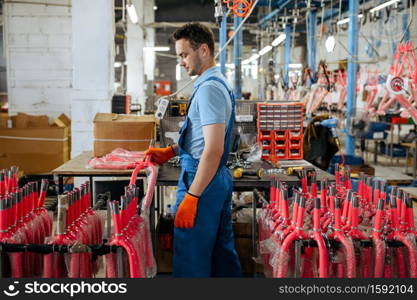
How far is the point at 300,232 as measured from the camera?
8.18 feet

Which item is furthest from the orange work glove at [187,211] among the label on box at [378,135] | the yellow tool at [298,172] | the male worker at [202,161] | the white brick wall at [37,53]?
the label on box at [378,135]

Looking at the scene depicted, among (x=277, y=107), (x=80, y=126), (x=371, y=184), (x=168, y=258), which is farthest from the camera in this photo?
(x=80, y=126)

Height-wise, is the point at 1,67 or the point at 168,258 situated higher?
the point at 1,67

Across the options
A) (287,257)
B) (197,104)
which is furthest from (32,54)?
(287,257)

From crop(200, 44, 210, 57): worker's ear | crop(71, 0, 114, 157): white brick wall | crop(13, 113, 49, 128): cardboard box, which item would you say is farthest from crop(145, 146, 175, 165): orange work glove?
crop(13, 113, 49, 128): cardboard box

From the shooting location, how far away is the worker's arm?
2.55m

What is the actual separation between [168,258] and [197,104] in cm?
172

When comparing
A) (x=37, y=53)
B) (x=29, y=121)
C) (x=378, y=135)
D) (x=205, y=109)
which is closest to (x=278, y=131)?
(x=205, y=109)

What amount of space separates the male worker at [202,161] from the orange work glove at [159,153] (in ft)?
1.68

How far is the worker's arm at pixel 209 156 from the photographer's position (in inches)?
101

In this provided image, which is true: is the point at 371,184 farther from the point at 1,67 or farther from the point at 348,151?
the point at 1,67

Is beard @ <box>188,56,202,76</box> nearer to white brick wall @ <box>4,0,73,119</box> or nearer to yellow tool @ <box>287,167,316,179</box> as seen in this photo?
yellow tool @ <box>287,167,316,179</box>

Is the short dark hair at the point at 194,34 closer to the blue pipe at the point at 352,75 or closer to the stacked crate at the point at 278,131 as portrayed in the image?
the stacked crate at the point at 278,131

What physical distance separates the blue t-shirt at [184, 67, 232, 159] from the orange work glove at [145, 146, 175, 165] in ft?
1.77
